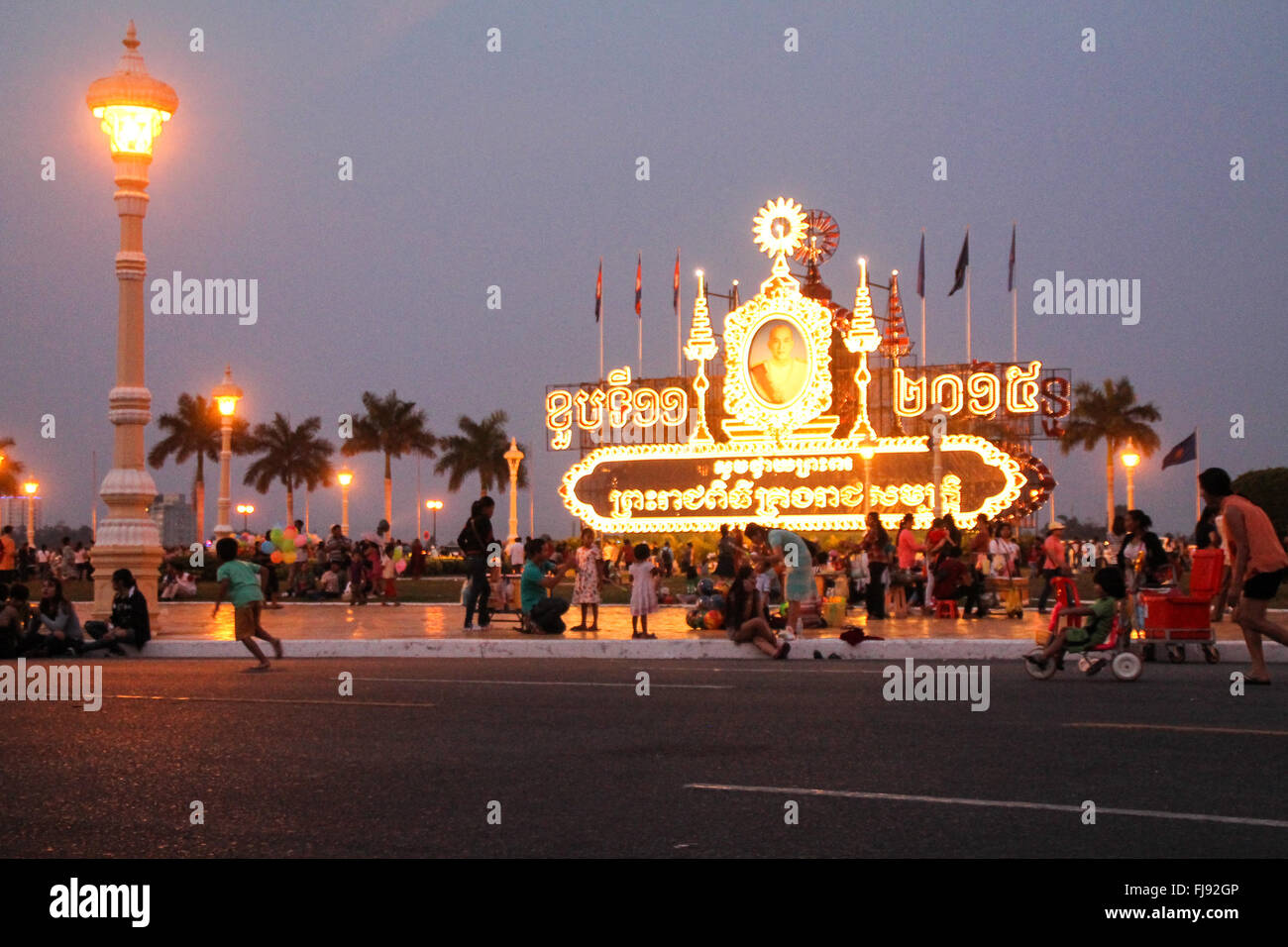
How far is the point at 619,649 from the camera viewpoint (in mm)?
18562

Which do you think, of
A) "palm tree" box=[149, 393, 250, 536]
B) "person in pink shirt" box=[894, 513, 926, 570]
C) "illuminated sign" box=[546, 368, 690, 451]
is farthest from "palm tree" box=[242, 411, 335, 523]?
"person in pink shirt" box=[894, 513, 926, 570]

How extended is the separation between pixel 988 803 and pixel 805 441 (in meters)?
46.3

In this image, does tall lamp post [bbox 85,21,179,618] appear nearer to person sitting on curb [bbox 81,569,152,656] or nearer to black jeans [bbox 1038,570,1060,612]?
person sitting on curb [bbox 81,569,152,656]

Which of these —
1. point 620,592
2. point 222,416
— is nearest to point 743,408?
point 620,592

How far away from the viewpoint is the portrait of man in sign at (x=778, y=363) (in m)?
53.1

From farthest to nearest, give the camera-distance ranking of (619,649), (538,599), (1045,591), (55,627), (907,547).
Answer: (907,547)
(1045,591)
(538,599)
(619,649)
(55,627)

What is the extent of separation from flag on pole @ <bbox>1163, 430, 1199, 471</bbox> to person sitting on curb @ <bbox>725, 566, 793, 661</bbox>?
3091 centimetres

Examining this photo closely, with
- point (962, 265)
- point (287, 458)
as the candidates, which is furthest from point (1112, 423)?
point (287, 458)

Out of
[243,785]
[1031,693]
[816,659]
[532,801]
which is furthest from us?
[816,659]

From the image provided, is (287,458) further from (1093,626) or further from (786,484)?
(1093,626)

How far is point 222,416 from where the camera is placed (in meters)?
38.7

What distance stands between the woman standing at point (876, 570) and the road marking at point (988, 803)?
55.0 ft
